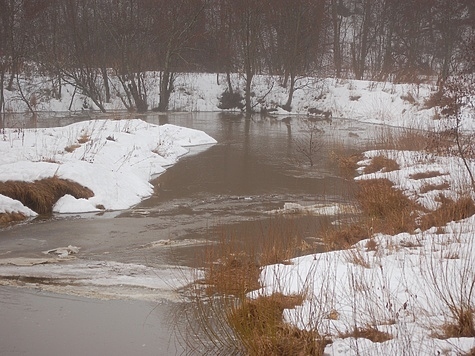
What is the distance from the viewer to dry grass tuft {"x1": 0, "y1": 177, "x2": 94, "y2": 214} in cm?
1025

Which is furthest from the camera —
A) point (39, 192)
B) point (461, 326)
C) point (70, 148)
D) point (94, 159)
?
point (70, 148)

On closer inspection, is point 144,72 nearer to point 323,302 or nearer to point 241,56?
point 241,56

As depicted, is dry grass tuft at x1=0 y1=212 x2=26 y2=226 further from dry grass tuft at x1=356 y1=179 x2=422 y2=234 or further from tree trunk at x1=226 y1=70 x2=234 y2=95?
tree trunk at x1=226 y1=70 x2=234 y2=95

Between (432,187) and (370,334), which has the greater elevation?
(432,187)

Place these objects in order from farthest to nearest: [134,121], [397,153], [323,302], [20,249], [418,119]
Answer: [418,119] < [134,121] < [397,153] < [20,249] < [323,302]

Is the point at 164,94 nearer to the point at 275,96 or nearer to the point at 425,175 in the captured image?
the point at 275,96

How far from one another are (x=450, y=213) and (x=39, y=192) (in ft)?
22.0

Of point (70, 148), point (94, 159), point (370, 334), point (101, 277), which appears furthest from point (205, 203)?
point (370, 334)

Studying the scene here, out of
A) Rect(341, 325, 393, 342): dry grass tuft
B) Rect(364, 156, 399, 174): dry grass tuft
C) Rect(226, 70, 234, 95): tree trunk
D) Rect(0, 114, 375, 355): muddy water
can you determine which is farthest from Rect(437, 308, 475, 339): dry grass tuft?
Rect(226, 70, 234, 95): tree trunk

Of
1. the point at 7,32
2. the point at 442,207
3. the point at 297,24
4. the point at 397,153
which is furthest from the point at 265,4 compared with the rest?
the point at 442,207

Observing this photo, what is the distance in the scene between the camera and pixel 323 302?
5258mm

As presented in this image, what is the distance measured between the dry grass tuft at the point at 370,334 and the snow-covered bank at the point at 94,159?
22.5ft

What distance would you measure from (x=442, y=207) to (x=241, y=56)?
2742 centimetres

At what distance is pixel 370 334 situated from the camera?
15.0 ft
